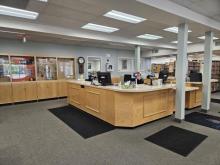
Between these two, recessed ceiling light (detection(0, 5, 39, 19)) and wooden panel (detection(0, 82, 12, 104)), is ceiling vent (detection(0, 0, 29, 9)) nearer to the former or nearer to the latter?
recessed ceiling light (detection(0, 5, 39, 19))

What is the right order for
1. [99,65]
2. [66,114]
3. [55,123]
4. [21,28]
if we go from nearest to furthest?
[55,123], [21,28], [66,114], [99,65]

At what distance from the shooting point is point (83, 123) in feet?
12.8

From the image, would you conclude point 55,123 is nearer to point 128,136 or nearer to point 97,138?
point 97,138

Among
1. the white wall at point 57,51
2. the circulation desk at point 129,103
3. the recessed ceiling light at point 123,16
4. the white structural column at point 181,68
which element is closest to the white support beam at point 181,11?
the white structural column at point 181,68

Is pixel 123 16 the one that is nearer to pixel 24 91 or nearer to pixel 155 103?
pixel 155 103

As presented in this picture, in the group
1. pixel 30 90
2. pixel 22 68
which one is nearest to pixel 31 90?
pixel 30 90

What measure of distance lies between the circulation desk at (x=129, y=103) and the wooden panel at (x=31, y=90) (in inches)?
122

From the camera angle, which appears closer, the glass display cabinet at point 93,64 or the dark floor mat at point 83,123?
the dark floor mat at point 83,123

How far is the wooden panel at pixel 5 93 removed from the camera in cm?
575

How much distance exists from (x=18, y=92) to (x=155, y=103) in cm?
552

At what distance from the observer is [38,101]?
6621 mm

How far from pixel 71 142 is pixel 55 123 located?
125 centimetres

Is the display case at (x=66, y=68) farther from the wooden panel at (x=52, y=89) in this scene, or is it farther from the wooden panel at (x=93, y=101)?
the wooden panel at (x=93, y=101)

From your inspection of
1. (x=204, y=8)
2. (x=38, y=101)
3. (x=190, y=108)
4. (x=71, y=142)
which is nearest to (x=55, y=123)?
(x=71, y=142)
